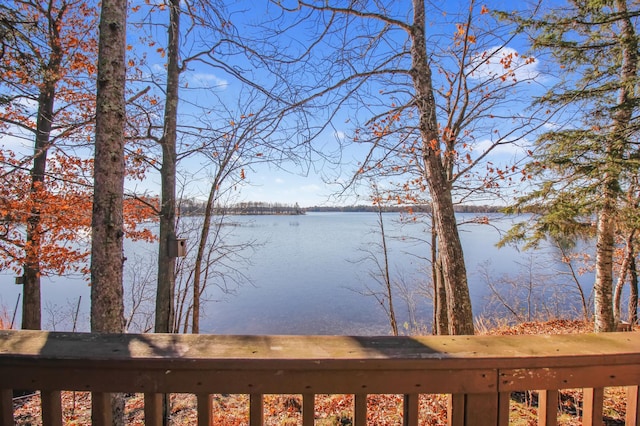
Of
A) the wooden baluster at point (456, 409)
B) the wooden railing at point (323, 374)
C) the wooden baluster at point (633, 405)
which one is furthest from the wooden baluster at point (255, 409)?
the wooden baluster at point (633, 405)

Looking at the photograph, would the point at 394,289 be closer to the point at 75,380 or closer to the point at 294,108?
the point at 294,108

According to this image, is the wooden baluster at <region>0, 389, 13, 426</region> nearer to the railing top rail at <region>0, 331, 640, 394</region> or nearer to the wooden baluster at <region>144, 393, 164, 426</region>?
the railing top rail at <region>0, 331, 640, 394</region>

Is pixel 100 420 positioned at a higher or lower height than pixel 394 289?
higher

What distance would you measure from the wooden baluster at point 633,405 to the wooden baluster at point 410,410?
0.67 m

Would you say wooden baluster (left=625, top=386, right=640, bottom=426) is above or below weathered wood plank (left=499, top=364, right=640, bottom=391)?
below

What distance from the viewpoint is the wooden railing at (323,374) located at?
0.87 meters

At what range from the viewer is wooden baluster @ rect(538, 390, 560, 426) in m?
0.92

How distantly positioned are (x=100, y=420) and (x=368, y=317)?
10.0 meters

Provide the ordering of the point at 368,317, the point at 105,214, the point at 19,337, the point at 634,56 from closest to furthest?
the point at 19,337 → the point at 105,214 → the point at 634,56 → the point at 368,317

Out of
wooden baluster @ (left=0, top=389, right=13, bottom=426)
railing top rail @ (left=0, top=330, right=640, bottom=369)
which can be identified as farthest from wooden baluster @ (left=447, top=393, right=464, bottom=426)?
wooden baluster @ (left=0, top=389, right=13, bottom=426)

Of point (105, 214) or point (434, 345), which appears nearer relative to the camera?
point (434, 345)

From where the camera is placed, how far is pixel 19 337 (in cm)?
102

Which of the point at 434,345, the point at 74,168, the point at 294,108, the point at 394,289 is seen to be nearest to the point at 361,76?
the point at 294,108

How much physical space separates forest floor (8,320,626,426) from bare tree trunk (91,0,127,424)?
2205 mm
